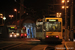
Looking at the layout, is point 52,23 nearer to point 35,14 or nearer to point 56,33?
point 56,33

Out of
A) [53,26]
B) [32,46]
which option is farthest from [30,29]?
[32,46]

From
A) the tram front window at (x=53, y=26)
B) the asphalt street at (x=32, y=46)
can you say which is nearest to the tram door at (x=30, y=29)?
the asphalt street at (x=32, y=46)

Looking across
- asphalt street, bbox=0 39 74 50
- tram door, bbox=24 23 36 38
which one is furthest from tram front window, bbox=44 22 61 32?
tram door, bbox=24 23 36 38

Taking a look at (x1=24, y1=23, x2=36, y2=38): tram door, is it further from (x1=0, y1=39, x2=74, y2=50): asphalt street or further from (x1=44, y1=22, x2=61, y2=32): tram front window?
(x1=44, y1=22, x2=61, y2=32): tram front window

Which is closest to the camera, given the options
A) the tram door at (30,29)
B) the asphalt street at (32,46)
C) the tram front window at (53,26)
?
the asphalt street at (32,46)

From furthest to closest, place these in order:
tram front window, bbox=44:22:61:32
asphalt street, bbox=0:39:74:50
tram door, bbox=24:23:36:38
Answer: tram door, bbox=24:23:36:38 → tram front window, bbox=44:22:61:32 → asphalt street, bbox=0:39:74:50

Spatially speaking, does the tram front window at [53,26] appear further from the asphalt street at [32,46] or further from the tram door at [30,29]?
the tram door at [30,29]

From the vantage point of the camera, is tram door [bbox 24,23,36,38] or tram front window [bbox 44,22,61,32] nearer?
tram front window [bbox 44,22,61,32]

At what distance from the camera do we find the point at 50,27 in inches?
656

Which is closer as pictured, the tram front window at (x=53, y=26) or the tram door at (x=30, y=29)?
the tram front window at (x=53, y=26)

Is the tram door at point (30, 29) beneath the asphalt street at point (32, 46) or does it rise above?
above

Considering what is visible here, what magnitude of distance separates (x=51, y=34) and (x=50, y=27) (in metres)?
0.95

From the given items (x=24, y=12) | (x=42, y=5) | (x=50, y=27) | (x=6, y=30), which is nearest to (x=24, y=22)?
(x=24, y=12)

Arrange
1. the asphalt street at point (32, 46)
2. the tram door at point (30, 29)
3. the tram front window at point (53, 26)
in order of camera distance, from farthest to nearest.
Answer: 1. the tram door at point (30, 29)
2. the tram front window at point (53, 26)
3. the asphalt street at point (32, 46)
